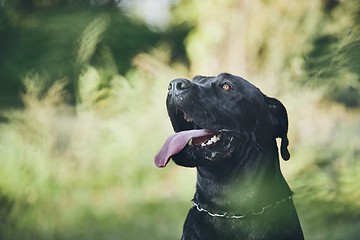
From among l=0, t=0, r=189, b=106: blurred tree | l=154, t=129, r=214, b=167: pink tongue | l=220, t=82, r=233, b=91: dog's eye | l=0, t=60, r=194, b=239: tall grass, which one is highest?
l=0, t=60, r=194, b=239: tall grass

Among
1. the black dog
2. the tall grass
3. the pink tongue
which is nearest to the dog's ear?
the black dog

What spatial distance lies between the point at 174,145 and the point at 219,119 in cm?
21

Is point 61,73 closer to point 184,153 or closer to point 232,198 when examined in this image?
point 184,153

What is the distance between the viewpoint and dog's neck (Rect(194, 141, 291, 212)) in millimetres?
1987

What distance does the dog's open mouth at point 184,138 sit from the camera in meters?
1.80

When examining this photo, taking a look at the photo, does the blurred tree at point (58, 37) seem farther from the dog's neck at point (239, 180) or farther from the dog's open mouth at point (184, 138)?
the dog's neck at point (239, 180)

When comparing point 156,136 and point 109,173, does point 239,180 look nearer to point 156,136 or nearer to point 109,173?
point 109,173

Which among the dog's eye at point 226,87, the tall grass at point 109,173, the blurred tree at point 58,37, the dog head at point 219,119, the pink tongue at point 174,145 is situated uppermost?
the tall grass at point 109,173

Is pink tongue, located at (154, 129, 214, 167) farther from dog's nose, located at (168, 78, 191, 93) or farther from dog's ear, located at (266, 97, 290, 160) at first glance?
dog's ear, located at (266, 97, 290, 160)

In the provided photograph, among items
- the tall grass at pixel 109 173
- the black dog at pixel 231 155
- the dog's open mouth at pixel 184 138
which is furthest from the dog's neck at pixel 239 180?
the tall grass at pixel 109 173

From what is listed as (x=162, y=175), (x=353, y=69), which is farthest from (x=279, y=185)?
(x=162, y=175)

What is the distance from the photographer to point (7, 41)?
0.62m

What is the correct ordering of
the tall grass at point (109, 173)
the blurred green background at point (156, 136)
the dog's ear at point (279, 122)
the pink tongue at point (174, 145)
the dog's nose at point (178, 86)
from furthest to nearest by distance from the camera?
the tall grass at point (109, 173) → the dog's ear at point (279, 122) → the dog's nose at point (178, 86) → the pink tongue at point (174, 145) → the blurred green background at point (156, 136)

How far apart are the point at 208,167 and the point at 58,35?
4.81 feet
